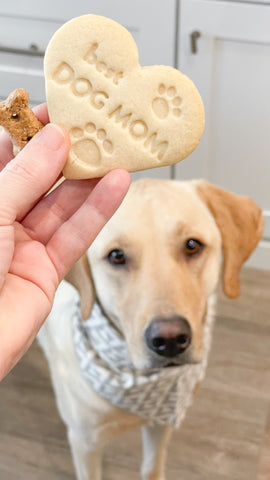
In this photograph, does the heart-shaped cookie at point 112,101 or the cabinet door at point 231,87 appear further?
the cabinet door at point 231,87

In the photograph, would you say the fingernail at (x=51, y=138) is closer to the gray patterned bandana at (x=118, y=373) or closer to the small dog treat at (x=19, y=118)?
the small dog treat at (x=19, y=118)

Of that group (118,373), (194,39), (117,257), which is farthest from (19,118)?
(194,39)

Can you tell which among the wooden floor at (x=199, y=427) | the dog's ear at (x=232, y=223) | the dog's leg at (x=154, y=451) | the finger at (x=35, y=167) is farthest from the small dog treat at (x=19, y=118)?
the wooden floor at (x=199, y=427)

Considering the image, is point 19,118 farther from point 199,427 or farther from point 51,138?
point 199,427

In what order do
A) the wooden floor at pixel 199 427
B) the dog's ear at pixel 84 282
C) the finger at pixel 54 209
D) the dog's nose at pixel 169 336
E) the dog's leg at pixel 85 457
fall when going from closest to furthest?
the finger at pixel 54 209
the dog's nose at pixel 169 336
the dog's ear at pixel 84 282
the dog's leg at pixel 85 457
the wooden floor at pixel 199 427

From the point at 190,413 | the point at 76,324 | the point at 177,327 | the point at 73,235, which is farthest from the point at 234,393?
the point at 73,235

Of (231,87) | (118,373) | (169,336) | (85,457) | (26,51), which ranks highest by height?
(26,51)

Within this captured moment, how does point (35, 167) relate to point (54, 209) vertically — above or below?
above

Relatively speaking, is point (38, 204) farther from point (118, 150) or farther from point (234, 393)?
point (234, 393)
